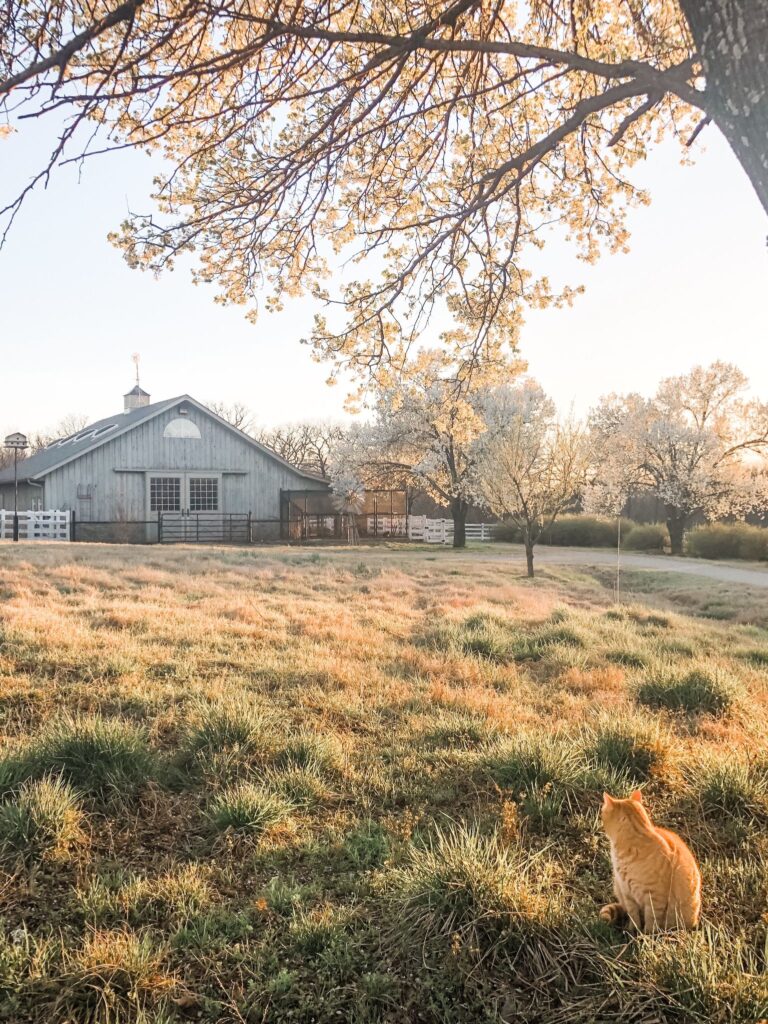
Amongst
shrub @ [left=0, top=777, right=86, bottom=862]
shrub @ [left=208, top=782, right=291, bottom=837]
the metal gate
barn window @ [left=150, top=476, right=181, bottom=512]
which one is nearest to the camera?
shrub @ [left=0, top=777, right=86, bottom=862]

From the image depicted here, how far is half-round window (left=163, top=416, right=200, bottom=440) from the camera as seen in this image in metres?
29.1

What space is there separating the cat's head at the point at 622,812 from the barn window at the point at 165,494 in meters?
28.9

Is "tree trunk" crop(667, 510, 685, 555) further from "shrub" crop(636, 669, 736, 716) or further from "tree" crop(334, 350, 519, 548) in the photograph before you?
"shrub" crop(636, 669, 736, 716)

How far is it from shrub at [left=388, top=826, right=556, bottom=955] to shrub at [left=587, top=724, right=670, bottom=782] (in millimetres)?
1183

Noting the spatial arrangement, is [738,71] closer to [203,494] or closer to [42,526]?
[42,526]

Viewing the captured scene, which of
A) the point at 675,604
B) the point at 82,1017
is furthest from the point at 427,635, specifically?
the point at 675,604

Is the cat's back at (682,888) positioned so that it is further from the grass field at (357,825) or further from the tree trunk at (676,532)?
the tree trunk at (676,532)

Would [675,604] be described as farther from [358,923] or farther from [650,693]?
[358,923]

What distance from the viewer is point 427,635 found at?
724cm

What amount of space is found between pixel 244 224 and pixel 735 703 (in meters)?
5.66

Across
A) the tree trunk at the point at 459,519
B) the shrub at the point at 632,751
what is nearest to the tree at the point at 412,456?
the tree trunk at the point at 459,519

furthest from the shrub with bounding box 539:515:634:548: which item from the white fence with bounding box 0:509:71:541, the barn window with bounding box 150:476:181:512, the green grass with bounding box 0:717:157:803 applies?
the green grass with bounding box 0:717:157:803

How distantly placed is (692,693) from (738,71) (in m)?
4.07

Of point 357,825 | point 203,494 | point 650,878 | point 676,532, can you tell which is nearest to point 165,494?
point 203,494
